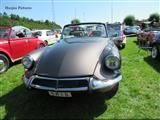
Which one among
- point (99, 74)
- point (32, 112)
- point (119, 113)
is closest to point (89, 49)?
point (99, 74)

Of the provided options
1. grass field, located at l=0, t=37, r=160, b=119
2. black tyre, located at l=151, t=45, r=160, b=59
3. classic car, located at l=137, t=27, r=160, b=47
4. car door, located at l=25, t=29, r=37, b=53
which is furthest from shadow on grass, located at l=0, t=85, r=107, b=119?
classic car, located at l=137, t=27, r=160, b=47

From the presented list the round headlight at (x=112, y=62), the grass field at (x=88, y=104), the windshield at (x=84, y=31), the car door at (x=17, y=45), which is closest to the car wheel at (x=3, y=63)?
the car door at (x=17, y=45)

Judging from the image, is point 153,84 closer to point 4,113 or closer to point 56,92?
point 56,92

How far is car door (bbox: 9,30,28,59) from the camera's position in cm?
777

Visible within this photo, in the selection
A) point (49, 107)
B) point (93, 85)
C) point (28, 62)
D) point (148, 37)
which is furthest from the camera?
point (148, 37)

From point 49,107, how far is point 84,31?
2.63 meters

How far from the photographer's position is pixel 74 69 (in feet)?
12.5

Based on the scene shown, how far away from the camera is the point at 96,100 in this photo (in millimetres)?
4461

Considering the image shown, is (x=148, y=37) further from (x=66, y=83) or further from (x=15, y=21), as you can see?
(x=15, y=21)

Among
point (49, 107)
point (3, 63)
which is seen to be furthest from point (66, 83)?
point (3, 63)

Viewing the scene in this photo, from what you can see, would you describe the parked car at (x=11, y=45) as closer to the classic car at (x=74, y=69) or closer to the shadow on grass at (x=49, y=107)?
the shadow on grass at (x=49, y=107)

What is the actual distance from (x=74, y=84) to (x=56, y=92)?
13.1 inches

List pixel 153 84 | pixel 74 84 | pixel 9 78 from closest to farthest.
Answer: pixel 74 84 < pixel 153 84 < pixel 9 78

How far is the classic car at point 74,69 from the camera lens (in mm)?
3615
